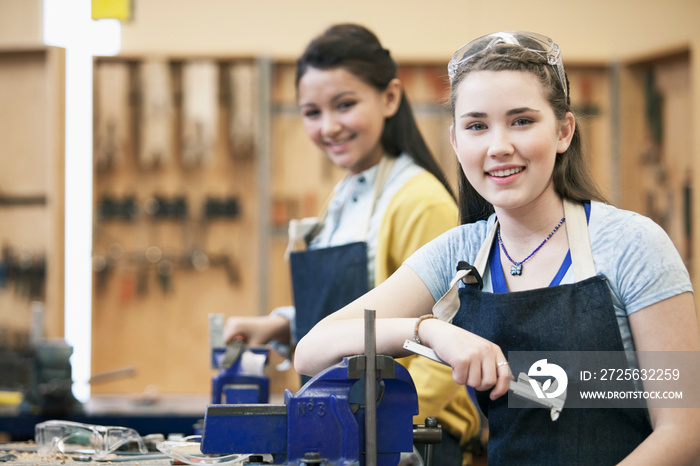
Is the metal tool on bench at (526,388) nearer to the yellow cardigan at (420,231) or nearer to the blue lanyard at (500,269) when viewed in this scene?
the blue lanyard at (500,269)

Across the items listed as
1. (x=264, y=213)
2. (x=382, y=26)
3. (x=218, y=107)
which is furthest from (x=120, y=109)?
(x=382, y=26)

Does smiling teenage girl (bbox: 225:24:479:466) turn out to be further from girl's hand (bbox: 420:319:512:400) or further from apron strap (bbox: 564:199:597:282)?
girl's hand (bbox: 420:319:512:400)

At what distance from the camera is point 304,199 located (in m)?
4.38

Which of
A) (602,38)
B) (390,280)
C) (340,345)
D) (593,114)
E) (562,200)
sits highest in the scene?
(602,38)

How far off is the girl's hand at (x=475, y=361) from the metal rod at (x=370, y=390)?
0.12 metres

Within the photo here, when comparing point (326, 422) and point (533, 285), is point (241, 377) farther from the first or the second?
point (533, 285)

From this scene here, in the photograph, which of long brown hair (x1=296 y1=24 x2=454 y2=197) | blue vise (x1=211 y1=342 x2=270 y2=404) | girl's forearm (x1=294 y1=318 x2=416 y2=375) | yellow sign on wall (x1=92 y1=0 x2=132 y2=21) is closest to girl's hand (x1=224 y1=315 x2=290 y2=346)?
blue vise (x1=211 y1=342 x2=270 y2=404)

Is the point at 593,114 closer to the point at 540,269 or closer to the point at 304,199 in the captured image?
the point at 304,199

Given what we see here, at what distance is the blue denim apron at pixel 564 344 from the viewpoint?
1.23 metres

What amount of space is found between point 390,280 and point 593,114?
130 inches

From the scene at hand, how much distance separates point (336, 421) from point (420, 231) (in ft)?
2.35

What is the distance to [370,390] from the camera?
117 centimetres

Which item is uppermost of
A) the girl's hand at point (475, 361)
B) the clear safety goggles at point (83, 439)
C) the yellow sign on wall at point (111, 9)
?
the yellow sign on wall at point (111, 9)

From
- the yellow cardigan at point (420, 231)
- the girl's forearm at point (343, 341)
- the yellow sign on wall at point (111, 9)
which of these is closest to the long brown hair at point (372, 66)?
the yellow cardigan at point (420, 231)
